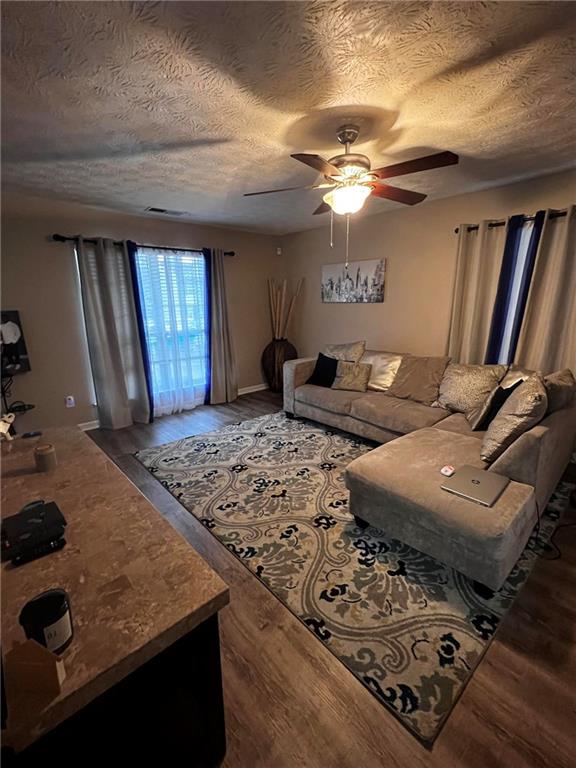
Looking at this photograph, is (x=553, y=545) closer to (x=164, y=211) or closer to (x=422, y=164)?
(x=422, y=164)

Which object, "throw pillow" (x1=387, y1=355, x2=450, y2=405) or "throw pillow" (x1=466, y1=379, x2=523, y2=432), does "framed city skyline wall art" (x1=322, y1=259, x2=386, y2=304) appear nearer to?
"throw pillow" (x1=387, y1=355, x2=450, y2=405)

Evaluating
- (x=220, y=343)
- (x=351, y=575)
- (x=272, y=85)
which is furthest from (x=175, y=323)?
(x=351, y=575)

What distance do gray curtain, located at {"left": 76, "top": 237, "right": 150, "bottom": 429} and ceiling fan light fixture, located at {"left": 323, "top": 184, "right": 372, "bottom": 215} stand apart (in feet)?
8.91

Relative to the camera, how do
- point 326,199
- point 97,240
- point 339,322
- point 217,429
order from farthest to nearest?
point 339,322 → point 217,429 → point 97,240 → point 326,199

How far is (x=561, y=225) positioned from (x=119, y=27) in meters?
3.25

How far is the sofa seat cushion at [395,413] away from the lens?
2.91 meters

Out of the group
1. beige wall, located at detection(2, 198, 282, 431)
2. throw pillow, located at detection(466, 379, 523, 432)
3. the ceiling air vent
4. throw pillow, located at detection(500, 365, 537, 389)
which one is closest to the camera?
throw pillow, located at detection(466, 379, 523, 432)

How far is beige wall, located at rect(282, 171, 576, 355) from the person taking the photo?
9.91 feet

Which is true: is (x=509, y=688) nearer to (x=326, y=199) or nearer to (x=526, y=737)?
(x=526, y=737)

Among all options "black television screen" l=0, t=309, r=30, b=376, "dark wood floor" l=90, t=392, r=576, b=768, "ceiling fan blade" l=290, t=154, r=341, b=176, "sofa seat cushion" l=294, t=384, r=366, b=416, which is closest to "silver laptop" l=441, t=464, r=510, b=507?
"dark wood floor" l=90, t=392, r=576, b=768

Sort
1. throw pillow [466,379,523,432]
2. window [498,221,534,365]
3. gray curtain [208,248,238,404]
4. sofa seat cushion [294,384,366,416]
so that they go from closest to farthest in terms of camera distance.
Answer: throw pillow [466,379,523,432] → window [498,221,534,365] → sofa seat cushion [294,384,366,416] → gray curtain [208,248,238,404]

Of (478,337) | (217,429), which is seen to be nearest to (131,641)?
(217,429)

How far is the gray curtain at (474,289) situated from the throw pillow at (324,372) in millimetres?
1249

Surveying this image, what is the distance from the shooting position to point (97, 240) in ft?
11.8
